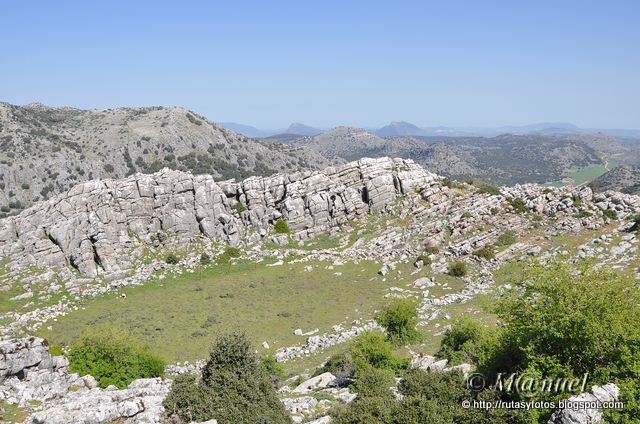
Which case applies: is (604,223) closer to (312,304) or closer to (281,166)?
(312,304)

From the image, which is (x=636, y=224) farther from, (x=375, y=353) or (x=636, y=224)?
(x=375, y=353)

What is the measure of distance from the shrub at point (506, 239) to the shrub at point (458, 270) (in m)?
7.02

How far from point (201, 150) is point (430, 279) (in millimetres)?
110003

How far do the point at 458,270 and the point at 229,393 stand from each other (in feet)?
126

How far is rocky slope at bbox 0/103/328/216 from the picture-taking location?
114 m

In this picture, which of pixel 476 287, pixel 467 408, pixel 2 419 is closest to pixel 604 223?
pixel 476 287

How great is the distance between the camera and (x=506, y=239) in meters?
56.7

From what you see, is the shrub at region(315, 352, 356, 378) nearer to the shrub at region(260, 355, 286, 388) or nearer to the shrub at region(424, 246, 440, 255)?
the shrub at region(260, 355, 286, 388)

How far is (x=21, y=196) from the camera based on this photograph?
108 meters

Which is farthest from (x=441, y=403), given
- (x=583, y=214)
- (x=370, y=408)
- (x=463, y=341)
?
(x=583, y=214)

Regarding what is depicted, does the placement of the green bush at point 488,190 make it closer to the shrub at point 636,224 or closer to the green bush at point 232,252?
the shrub at point 636,224

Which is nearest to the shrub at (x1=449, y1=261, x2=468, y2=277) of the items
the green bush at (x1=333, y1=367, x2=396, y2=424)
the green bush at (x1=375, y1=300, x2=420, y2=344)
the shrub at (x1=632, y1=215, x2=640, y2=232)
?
the green bush at (x1=375, y1=300, x2=420, y2=344)

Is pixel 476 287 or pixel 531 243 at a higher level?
pixel 531 243

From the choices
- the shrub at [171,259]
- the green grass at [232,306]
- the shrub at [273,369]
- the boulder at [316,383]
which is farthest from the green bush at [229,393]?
the shrub at [171,259]
